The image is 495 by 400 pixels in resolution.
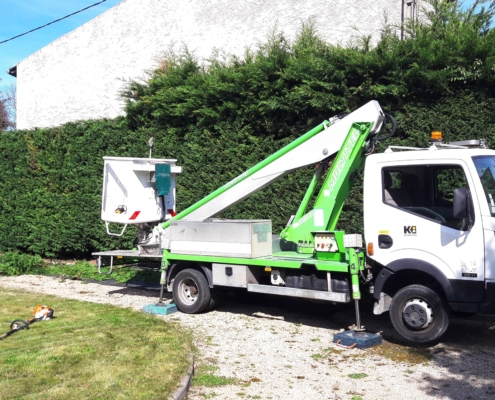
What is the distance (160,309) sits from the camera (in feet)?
30.3

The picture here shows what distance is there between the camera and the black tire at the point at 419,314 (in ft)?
22.8

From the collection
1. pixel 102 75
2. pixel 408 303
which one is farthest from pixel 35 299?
pixel 102 75

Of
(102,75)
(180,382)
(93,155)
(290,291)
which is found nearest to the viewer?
(180,382)

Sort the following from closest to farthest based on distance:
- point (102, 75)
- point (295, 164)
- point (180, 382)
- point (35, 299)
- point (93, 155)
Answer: point (180, 382) → point (295, 164) → point (35, 299) → point (93, 155) → point (102, 75)

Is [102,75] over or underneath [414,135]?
over

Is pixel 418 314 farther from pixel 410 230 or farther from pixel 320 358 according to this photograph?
pixel 320 358

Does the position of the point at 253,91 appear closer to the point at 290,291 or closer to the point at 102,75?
the point at 290,291

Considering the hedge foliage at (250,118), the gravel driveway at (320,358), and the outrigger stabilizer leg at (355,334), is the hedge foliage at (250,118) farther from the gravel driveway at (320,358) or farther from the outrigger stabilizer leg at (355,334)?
the outrigger stabilizer leg at (355,334)

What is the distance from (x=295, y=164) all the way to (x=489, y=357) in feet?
11.8

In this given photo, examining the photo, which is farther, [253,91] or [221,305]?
[253,91]

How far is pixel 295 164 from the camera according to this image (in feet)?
28.6

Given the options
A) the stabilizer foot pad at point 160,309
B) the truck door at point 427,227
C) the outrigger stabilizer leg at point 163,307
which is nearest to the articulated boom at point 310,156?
the outrigger stabilizer leg at point 163,307

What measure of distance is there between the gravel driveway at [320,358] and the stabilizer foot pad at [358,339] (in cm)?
9

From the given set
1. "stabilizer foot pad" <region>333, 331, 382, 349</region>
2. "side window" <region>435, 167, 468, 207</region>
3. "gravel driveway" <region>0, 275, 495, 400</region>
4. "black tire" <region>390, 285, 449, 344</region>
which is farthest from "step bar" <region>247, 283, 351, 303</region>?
"side window" <region>435, 167, 468, 207</region>
